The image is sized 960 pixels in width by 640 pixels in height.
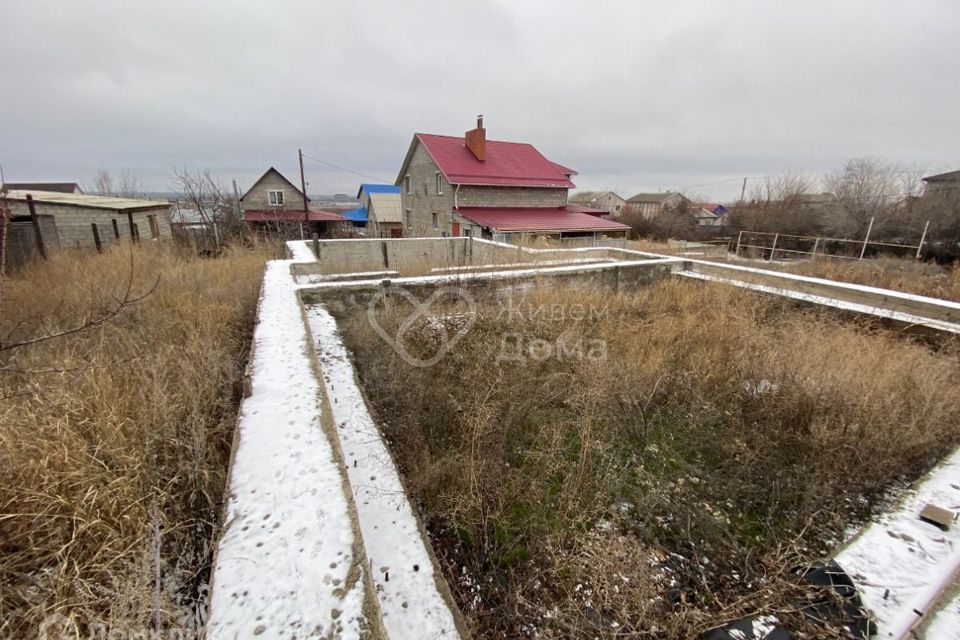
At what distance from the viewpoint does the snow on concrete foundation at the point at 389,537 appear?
4.40 ft

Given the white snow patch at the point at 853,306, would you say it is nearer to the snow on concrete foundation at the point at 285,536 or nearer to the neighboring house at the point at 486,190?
the snow on concrete foundation at the point at 285,536

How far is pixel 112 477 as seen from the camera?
1.57m

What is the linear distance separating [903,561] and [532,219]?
52.8ft

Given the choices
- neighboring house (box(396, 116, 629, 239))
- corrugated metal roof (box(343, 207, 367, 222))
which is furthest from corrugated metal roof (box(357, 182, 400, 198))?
neighboring house (box(396, 116, 629, 239))

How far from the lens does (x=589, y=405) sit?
2910 mm

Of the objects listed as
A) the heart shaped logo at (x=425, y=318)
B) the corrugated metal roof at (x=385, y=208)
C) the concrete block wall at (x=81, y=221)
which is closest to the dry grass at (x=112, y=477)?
the heart shaped logo at (x=425, y=318)

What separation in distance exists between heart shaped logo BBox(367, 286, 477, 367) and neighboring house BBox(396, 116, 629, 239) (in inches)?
411

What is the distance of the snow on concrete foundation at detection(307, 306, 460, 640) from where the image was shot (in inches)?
52.8

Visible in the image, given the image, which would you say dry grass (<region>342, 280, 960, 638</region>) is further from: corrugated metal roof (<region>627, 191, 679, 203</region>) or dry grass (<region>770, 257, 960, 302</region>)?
corrugated metal roof (<region>627, 191, 679, 203</region>)

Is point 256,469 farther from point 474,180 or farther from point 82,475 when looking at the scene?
point 474,180

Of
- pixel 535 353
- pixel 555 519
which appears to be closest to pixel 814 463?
pixel 555 519

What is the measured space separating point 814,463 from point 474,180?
51.8 ft

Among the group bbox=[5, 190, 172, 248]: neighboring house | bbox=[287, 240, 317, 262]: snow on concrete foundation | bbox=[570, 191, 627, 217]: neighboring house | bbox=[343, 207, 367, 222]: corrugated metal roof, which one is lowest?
bbox=[287, 240, 317, 262]: snow on concrete foundation
